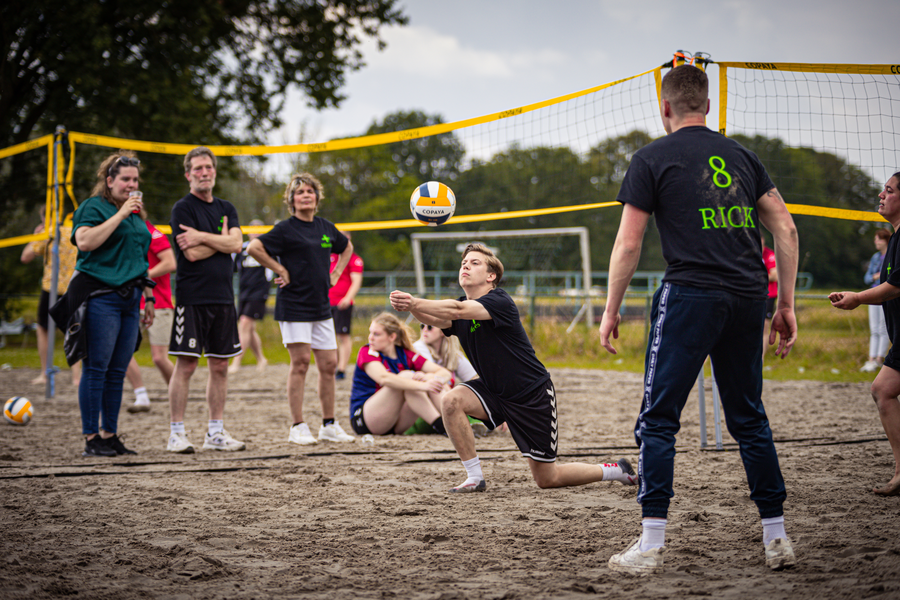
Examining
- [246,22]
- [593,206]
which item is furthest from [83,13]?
[593,206]

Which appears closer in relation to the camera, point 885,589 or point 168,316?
point 885,589

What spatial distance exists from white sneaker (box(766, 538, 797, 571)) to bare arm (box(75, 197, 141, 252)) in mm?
4266

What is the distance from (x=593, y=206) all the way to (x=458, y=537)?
3.23 m

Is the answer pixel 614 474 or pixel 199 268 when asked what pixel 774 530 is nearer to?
pixel 614 474

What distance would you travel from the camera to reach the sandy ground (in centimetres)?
242

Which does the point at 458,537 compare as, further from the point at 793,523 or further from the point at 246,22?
the point at 246,22

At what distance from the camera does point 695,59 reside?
446cm

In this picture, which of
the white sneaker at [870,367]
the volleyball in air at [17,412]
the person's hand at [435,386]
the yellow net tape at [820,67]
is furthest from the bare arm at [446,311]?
the white sneaker at [870,367]

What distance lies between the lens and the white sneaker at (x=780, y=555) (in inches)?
99.0

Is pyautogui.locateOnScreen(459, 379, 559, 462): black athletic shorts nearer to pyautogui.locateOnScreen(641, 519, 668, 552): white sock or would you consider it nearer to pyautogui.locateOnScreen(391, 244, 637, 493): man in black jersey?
pyautogui.locateOnScreen(391, 244, 637, 493): man in black jersey

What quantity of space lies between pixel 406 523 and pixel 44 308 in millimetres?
6921

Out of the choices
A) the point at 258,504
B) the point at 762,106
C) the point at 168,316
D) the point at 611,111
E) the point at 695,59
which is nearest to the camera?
the point at 258,504

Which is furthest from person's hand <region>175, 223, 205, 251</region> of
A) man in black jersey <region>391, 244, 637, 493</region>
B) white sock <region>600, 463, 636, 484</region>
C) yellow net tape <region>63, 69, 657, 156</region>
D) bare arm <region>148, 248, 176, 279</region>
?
white sock <region>600, 463, 636, 484</region>

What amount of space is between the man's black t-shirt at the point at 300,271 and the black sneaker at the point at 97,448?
1.46 m
